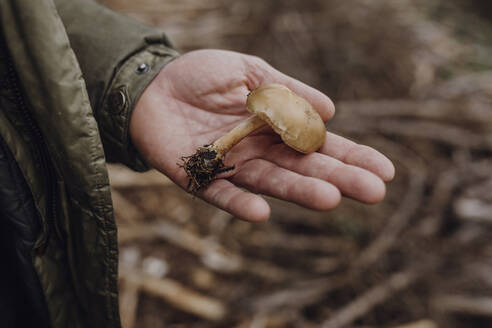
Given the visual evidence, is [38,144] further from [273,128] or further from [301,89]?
[301,89]

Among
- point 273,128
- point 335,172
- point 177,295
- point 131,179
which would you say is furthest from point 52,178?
point 131,179

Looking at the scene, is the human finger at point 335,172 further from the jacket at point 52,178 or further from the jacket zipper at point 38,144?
the jacket zipper at point 38,144

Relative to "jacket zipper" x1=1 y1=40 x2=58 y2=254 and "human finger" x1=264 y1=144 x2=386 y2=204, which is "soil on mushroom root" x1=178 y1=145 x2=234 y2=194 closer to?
"human finger" x1=264 y1=144 x2=386 y2=204

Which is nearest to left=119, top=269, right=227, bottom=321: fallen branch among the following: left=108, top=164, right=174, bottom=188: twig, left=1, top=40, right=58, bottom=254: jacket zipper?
left=108, top=164, right=174, bottom=188: twig

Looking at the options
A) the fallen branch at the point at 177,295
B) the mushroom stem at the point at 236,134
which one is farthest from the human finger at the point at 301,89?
the fallen branch at the point at 177,295

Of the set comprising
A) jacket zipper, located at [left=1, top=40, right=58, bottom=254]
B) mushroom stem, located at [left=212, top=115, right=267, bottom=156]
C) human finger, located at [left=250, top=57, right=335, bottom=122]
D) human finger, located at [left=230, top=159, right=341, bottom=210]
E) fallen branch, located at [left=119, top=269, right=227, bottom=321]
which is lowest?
fallen branch, located at [left=119, top=269, right=227, bottom=321]
